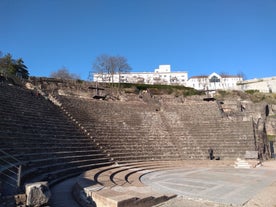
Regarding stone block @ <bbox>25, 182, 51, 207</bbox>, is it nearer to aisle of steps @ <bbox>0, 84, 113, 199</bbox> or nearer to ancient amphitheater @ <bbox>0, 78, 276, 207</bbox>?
ancient amphitheater @ <bbox>0, 78, 276, 207</bbox>

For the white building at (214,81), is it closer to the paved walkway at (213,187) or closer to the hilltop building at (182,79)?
the hilltop building at (182,79)

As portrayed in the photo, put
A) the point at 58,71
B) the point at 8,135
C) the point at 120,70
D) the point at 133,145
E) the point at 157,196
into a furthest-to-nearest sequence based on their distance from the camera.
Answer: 1. the point at 58,71
2. the point at 120,70
3. the point at 133,145
4. the point at 8,135
5. the point at 157,196

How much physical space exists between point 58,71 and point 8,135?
5217 centimetres

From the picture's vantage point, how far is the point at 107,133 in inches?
665

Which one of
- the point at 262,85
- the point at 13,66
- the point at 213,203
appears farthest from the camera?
the point at 262,85

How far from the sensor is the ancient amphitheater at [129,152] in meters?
6.77

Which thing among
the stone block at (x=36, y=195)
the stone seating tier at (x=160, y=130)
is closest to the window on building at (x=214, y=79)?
the stone seating tier at (x=160, y=130)

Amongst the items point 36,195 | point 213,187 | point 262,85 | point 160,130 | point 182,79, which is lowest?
point 213,187

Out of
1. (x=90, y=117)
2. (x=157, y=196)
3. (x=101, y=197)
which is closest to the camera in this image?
(x=101, y=197)

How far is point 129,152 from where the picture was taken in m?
15.5

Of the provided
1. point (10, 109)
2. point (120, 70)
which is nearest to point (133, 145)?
point (10, 109)

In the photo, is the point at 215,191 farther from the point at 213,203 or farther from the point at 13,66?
the point at 13,66

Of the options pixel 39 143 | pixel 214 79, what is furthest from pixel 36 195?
pixel 214 79

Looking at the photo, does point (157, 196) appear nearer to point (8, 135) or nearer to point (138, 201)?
point (138, 201)
